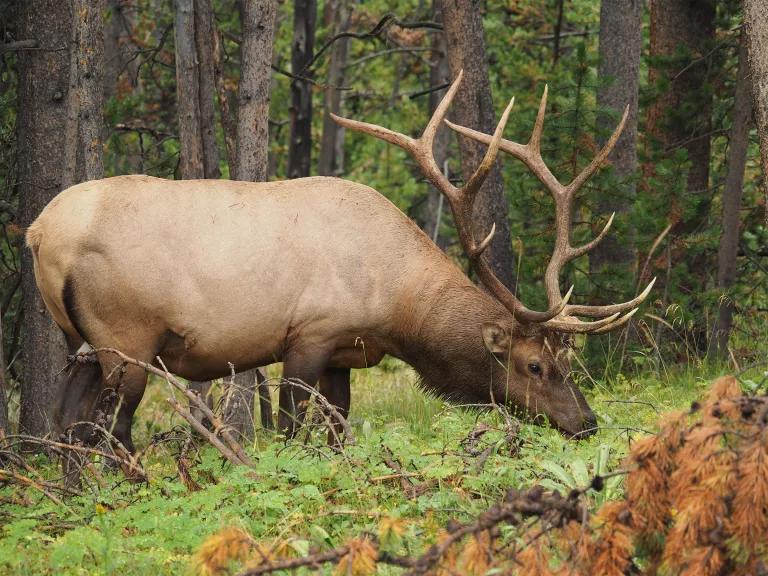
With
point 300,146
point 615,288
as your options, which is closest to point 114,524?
point 615,288

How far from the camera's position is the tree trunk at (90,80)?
7496 mm

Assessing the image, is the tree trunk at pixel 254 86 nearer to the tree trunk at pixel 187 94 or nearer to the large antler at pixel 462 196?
the tree trunk at pixel 187 94

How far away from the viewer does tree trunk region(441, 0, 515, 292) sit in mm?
8945

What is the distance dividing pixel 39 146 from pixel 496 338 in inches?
150

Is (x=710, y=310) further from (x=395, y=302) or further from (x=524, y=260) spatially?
(x=395, y=302)

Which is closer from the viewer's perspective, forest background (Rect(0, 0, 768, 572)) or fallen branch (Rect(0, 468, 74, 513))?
fallen branch (Rect(0, 468, 74, 513))

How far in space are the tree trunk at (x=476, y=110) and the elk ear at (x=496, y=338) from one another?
200cm

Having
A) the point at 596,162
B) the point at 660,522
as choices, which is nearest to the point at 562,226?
the point at 596,162

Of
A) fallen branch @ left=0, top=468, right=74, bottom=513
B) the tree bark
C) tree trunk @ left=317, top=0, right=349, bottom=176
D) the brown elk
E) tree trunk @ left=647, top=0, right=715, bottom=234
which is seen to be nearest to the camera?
fallen branch @ left=0, top=468, right=74, bottom=513

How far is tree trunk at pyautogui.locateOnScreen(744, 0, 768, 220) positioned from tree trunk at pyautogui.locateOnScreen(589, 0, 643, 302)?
8.87 ft

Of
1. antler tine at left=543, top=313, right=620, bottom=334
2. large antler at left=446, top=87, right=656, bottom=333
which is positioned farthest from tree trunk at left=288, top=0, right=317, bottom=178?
antler tine at left=543, top=313, right=620, bottom=334

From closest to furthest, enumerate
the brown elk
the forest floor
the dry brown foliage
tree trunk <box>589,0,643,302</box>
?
the dry brown foliage → the forest floor → the brown elk → tree trunk <box>589,0,643,302</box>

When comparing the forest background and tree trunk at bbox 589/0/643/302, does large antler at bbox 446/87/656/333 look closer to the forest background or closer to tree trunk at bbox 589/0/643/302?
the forest background

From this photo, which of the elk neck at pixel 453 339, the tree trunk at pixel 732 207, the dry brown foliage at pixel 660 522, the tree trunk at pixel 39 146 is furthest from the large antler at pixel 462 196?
the dry brown foliage at pixel 660 522
